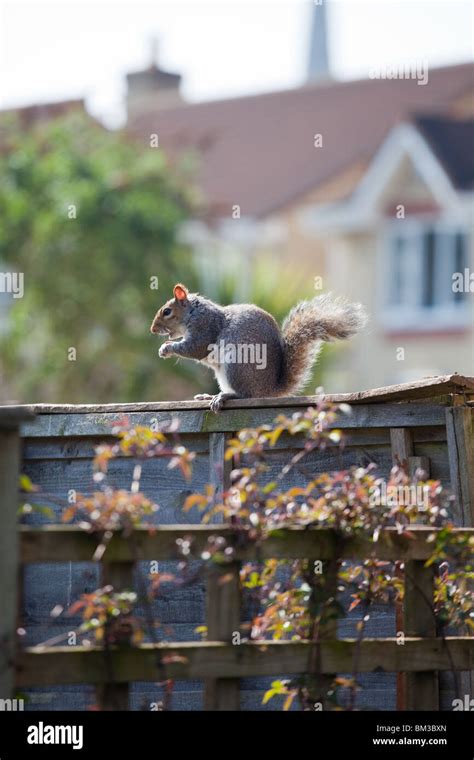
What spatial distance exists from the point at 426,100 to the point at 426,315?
21.6ft

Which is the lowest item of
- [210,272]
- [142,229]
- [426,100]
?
[210,272]

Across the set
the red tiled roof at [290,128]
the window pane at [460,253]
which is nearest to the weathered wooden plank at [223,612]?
the window pane at [460,253]

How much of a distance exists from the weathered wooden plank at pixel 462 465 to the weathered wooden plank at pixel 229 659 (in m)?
0.67

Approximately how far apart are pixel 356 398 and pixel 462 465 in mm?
460

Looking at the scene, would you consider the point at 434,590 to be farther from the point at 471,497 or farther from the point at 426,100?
the point at 426,100

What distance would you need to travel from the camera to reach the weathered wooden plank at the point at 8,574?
3.73 metres

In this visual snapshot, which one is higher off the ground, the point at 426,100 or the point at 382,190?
the point at 426,100

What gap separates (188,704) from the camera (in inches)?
209

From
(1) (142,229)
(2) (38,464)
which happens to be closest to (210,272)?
(1) (142,229)

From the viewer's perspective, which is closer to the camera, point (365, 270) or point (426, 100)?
point (365, 270)

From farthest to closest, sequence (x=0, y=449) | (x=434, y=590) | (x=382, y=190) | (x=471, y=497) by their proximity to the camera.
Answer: (x=382, y=190), (x=471, y=497), (x=434, y=590), (x=0, y=449)

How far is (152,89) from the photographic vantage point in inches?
1309

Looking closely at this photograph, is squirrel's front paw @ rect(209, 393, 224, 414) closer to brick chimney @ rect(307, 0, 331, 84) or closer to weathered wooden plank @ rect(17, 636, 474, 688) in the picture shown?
weathered wooden plank @ rect(17, 636, 474, 688)

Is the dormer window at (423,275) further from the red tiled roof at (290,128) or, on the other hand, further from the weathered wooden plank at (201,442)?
the weathered wooden plank at (201,442)
